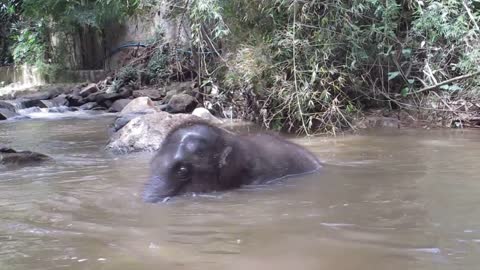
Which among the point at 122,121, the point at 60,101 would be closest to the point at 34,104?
the point at 60,101

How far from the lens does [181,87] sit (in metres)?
14.1

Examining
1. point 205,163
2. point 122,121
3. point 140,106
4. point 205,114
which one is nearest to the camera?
point 205,163

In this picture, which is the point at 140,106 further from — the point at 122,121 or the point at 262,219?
the point at 262,219

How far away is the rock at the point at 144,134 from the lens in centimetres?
787

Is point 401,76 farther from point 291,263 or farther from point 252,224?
point 291,263

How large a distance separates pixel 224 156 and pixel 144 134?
10.1 ft

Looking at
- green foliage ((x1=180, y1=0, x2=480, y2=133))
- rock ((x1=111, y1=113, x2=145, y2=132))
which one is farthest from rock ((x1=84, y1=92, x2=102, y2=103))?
green foliage ((x1=180, y1=0, x2=480, y2=133))

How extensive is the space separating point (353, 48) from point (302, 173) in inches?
142

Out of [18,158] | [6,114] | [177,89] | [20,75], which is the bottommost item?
[18,158]

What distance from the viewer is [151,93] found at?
14734mm

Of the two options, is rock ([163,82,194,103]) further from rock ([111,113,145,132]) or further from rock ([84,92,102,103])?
rock ([111,113,145,132])

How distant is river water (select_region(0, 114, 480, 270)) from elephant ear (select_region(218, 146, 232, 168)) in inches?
10.5

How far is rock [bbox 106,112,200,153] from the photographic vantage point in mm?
7871

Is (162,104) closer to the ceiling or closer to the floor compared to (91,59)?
closer to the floor
